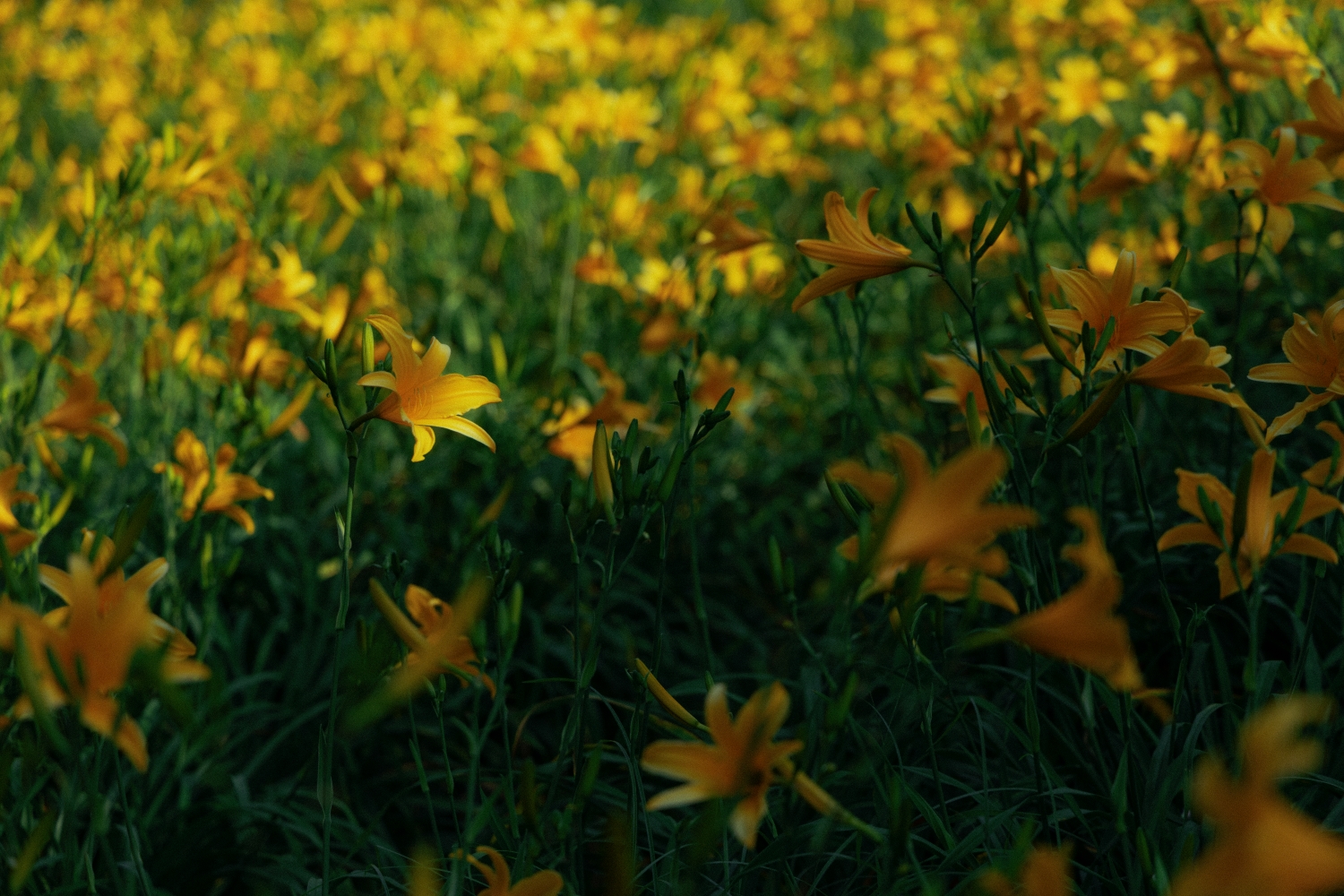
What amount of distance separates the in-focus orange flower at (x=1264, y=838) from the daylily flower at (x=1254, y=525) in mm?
695

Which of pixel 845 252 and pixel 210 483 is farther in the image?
pixel 210 483

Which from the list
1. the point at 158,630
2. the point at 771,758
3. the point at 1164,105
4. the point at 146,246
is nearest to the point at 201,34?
the point at 146,246

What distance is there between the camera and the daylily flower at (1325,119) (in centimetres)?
173

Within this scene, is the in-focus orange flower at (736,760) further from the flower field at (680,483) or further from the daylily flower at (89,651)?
the daylily flower at (89,651)

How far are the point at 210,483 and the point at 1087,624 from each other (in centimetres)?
160

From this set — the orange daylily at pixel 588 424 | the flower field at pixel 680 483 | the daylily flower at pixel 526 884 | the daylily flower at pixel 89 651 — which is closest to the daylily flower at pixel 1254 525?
the flower field at pixel 680 483

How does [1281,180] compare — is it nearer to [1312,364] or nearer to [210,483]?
[1312,364]

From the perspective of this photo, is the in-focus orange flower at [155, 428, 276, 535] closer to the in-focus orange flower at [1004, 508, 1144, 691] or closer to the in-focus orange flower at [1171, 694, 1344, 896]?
the in-focus orange flower at [1004, 508, 1144, 691]

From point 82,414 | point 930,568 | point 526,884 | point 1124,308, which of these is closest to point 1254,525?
point 1124,308

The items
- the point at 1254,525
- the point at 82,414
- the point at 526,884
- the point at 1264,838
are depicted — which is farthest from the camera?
the point at 82,414

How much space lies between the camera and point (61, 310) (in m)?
2.64

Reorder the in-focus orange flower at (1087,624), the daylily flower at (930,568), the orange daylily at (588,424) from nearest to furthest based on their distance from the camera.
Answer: the in-focus orange flower at (1087,624) → the daylily flower at (930,568) → the orange daylily at (588,424)

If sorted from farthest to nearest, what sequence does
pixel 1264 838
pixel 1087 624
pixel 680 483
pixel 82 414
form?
pixel 680 483 → pixel 82 414 → pixel 1087 624 → pixel 1264 838

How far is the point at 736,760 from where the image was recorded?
43.8 inches
